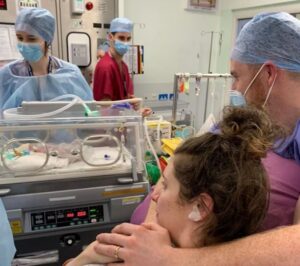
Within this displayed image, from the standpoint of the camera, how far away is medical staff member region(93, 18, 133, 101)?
8.35 ft

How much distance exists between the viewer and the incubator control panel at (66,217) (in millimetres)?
1029

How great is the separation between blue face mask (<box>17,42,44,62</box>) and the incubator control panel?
1.05m

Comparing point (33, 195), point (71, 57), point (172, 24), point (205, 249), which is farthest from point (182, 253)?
point (172, 24)

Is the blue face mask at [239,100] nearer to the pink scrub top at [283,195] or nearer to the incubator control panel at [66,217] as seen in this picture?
the pink scrub top at [283,195]

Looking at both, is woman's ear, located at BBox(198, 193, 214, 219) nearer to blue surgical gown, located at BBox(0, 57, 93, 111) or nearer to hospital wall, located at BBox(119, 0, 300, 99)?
blue surgical gown, located at BBox(0, 57, 93, 111)

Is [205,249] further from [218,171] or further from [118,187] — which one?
[118,187]

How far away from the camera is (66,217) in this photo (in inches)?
41.6

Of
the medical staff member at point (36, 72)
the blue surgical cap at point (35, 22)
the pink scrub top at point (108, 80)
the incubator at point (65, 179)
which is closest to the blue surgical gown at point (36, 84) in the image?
the medical staff member at point (36, 72)

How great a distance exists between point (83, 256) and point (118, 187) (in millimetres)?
304

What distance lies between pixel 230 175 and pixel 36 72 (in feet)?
4.86

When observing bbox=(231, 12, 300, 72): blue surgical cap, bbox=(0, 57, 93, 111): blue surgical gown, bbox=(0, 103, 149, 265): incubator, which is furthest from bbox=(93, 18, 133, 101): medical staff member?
bbox=(231, 12, 300, 72): blue surgical cap

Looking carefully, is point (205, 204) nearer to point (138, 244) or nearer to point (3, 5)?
point (138, 244)

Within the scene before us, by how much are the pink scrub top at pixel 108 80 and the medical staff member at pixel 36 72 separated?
2.29 feet

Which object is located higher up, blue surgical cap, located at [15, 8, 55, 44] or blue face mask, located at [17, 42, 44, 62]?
blue surgical cap, located at [15, 8, 55, 44]
